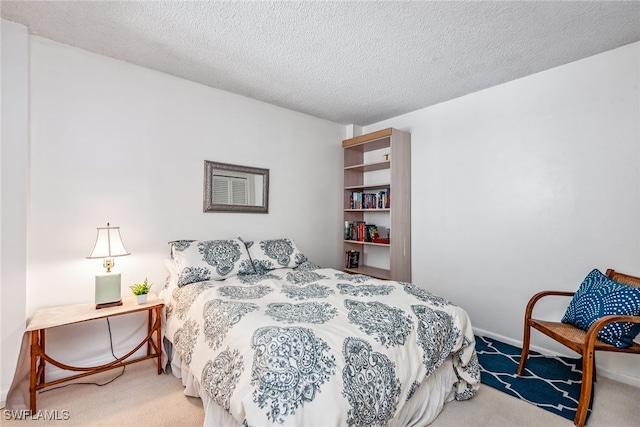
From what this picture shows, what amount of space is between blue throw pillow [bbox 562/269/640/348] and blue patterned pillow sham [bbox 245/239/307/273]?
7.28 feet

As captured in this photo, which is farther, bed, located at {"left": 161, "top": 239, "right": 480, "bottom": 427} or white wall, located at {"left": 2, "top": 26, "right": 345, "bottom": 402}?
white wall, located at {"left": 2, "top": 26, "right": 345, "bottom": 402}

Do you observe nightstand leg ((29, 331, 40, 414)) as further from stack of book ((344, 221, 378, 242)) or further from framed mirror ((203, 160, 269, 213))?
stack of book ((344, 221, 378, 242))

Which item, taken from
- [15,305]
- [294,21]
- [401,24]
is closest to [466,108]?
[401,24]

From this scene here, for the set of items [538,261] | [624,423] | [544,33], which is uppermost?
[544,33]

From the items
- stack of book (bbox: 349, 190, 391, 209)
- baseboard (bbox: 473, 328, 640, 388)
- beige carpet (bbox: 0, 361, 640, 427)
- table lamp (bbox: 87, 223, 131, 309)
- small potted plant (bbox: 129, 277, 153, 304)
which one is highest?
stack of book (bbox: 349, 190, 391, 209)

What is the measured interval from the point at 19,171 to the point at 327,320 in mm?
2220

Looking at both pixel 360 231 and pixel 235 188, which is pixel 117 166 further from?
pixel 360 231

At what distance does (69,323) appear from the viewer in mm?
1864

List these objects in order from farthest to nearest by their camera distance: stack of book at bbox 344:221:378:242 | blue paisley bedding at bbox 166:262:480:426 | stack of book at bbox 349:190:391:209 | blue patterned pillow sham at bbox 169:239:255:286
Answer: stack of book at bbox 344:221:378:242 → stack of book at bbox 349:190:391:209 → blue patterned pillow sham at bbox 169:239:255:286 → blue paisley bedding at bbox 166:262:480:426

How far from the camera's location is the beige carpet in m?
1.73

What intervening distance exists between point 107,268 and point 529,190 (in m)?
3.55

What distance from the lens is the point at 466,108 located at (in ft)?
10.2

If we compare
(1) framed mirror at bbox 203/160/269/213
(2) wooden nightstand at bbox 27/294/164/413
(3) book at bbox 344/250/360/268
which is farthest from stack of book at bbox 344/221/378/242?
(2) wooden nightstand at bbox 27/294/164/413

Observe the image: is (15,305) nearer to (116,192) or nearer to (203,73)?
(116,192)
